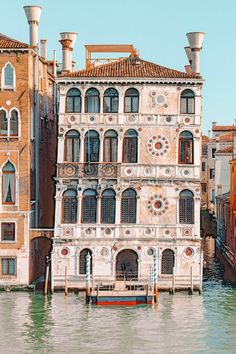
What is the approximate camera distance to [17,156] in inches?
1348

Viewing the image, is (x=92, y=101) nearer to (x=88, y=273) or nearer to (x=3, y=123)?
(x=3, y=123)

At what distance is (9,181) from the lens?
113 feet

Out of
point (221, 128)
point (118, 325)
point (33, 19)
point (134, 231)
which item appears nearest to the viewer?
point (118, 325)

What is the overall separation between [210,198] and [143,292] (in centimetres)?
3959

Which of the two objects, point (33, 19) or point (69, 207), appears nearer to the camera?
point (69, 207)

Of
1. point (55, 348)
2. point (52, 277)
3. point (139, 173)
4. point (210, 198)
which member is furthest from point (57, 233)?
point (210, 198)

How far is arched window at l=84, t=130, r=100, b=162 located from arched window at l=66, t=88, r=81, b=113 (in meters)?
1.01

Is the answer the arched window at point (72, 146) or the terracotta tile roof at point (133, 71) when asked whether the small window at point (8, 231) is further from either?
the terracotta tile roof at point (133, 71)

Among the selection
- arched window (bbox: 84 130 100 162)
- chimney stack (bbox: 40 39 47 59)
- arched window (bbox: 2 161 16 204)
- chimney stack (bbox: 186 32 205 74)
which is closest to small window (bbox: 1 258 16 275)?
arched window (bbox: 2 161 16 204)

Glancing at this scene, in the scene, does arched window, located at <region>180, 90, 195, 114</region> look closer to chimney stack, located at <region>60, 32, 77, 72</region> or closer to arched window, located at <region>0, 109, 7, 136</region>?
chimney stack, located at <region>60, 32, 77, 72</region>

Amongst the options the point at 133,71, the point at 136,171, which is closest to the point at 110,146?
the point at 136,171

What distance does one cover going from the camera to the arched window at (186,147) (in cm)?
3412

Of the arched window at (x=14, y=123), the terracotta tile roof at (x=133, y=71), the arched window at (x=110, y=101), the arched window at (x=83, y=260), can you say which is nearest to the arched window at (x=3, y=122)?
the arched window at (x=14, y=123)

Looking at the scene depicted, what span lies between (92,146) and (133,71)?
127 inches
